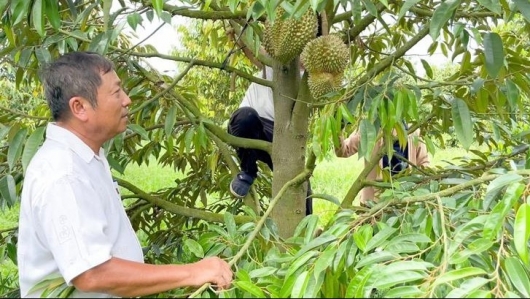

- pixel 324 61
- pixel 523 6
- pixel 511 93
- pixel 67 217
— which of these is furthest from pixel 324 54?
pixel 67 217

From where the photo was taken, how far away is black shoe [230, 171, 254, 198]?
1716mm

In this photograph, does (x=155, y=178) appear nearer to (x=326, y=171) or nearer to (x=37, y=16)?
(x=326, y=171)

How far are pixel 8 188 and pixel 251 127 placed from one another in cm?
84

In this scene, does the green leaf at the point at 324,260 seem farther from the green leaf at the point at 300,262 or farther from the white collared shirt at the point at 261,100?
the white collared shirt at the point at 261,100

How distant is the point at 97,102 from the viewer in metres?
1.00

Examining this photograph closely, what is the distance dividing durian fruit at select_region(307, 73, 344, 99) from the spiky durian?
0.05 feet

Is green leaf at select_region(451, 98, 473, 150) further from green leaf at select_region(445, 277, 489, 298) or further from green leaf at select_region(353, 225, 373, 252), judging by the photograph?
green leaf at select_region(445, 277, 489, 298)

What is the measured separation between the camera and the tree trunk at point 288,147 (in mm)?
1492

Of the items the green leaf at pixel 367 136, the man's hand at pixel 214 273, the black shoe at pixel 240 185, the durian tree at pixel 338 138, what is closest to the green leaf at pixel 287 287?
the durian tree at pixel 338 138

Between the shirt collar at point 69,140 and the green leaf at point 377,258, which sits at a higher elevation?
the shirt collar at point 69,140

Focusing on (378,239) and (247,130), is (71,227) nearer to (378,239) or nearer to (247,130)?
(378,239)

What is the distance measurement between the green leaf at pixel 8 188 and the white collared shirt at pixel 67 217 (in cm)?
23

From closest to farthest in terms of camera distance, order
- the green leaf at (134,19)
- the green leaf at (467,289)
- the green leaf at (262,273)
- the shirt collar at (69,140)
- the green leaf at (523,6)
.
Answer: the green leaf at (467,289), the green leaf at (262,273), the green leaf at (523,6), the shirt collar at (69,140), the green leaf at (134,19)

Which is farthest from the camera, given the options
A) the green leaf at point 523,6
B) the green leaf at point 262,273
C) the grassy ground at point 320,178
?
the grassy ground at point 320,178
